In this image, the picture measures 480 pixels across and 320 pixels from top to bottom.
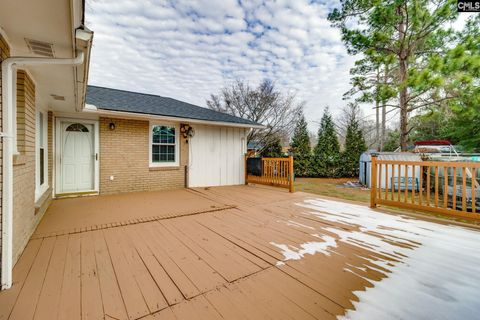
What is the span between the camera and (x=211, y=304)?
157cm

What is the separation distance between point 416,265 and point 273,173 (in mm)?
5130

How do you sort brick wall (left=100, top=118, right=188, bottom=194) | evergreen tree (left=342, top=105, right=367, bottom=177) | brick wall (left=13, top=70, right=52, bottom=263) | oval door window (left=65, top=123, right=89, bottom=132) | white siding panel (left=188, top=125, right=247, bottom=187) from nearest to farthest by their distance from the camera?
brick wall (left=13, top=70, right=52, bottom=263), oval door window (left=65, top=123, right=89, bottom=132), brick wall (left=100, top=118, right=188, bottom=194), white siding panel (left=188, top=125, right=247, bottom=187), evergreen tree (left=342, top=105, right=367, bottom=177)

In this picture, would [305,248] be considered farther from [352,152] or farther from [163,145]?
→ [352,152]

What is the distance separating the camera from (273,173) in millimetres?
7215

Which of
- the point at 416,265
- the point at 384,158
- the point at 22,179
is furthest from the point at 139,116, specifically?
the point at 384,158

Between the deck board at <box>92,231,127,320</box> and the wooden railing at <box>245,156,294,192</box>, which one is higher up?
the wooden railing at <box>245,156,294,192</box>

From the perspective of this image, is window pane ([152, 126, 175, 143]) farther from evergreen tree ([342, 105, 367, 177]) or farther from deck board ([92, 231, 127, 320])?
evergreen tree ([342, 105, 367, 177])

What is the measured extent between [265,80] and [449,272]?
12296mm

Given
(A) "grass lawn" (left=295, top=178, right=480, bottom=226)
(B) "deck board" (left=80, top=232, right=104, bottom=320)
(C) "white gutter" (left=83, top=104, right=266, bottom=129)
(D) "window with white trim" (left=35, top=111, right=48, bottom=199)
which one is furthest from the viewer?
(C) "white gutter" (left=83, top=104, right=266, bottom=129)

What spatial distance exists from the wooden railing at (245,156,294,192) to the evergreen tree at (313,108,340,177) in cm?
636

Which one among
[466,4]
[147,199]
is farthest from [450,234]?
[466,4]

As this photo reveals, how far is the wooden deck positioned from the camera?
153 centimetres

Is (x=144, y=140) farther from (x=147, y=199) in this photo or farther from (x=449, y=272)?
(x=449, y=272)

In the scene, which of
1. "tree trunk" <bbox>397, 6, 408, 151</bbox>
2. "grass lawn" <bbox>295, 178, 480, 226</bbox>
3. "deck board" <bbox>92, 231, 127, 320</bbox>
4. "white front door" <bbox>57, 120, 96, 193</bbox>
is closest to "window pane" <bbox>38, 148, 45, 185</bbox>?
"white front door" <bbox>57, 120, 96, 193</bbox>
